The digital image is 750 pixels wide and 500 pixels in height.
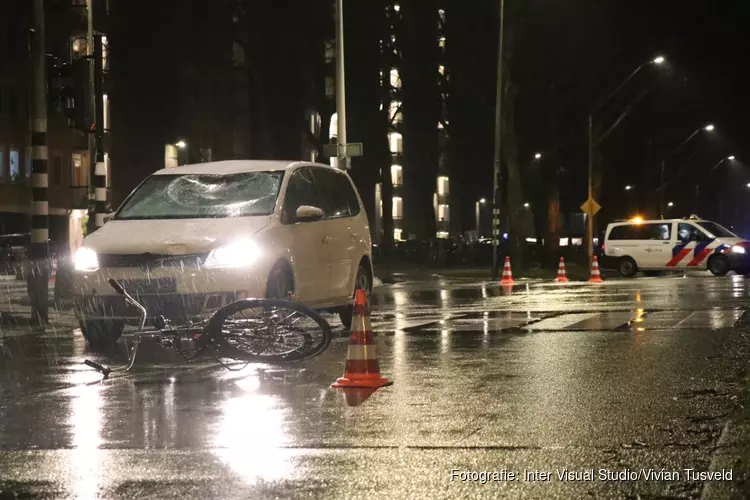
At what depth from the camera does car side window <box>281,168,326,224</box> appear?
15.2 m

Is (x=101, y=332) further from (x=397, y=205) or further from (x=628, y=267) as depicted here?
(x=397, y=205)

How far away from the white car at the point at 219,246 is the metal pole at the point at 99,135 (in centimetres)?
449

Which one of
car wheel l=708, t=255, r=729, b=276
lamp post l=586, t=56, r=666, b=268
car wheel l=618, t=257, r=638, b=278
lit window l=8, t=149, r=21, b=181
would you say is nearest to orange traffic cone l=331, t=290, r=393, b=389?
car wheel l=708, t=255, r=729, b=276

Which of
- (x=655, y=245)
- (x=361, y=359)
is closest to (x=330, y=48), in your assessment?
(x=655, y=245)

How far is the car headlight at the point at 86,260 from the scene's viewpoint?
14.2m

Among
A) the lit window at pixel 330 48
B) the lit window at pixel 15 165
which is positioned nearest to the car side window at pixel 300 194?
the lit window at pixel 330 48

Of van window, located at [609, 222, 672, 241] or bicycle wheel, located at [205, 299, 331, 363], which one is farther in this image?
van window, located at [609, 222, 672, 241]

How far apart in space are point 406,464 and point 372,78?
55.1 metres

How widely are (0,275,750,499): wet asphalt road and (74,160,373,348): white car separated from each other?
0.64 meters

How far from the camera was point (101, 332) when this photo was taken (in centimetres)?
1466

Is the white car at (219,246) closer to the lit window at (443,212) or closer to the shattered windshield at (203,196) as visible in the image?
the shattered windshield at (203,196)

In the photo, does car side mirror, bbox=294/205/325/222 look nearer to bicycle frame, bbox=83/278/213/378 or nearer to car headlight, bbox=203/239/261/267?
car headlight, bbox=203/239/261/267

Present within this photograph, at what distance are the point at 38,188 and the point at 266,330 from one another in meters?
9.48

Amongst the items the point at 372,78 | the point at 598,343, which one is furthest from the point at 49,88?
the point at 372,78
